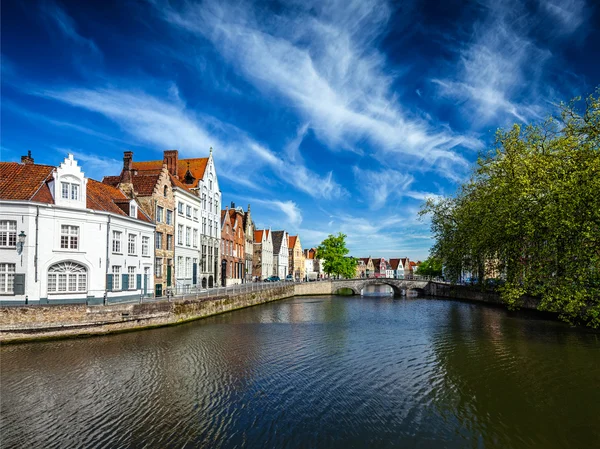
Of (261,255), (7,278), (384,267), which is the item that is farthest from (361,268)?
(7,278)

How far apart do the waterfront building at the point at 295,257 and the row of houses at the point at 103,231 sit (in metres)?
49.1

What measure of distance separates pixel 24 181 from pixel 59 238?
3948mm

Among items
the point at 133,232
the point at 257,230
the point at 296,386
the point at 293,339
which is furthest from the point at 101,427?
the point at 257,230

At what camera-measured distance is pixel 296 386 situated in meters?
14.3

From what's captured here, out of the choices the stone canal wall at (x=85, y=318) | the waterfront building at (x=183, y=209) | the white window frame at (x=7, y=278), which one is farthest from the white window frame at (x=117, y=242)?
the white window frame at (x=7, y=278)

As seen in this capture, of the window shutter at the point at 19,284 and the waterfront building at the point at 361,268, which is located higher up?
the window shutter at the point at 19,284

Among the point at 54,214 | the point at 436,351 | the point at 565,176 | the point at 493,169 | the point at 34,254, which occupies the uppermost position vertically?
the point at 493,169

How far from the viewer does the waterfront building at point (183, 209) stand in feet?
110

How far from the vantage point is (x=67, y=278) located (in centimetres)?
2403

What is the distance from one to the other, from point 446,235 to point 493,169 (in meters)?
17.9

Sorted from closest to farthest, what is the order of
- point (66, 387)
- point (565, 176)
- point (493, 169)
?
1. point (66, 387)
2. point (565, 176)
3. point (493, 169)

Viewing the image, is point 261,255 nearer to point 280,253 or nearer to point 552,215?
point 280,253

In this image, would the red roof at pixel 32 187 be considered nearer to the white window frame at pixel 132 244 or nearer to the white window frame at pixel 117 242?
the white window frame at pixel 117 242

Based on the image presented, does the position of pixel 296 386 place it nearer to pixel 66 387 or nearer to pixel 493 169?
pixel 66 387
